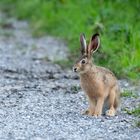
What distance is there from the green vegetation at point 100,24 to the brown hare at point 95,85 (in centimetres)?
180

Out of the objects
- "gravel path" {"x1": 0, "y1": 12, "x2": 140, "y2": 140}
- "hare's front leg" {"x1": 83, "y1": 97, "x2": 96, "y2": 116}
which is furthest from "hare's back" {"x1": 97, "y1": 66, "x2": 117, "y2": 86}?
"gravel path" {"x1": 0, "y1": 12, "x2": 140, "y2": 140}

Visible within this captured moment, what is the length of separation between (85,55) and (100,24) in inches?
154

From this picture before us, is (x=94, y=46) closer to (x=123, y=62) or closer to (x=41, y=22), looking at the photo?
(x=123, y=62)

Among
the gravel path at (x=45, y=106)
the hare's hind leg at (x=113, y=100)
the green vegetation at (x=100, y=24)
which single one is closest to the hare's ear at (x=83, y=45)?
the hare's hind leg at (x=113, y=100)

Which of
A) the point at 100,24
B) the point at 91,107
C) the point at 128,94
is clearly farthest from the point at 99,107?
the point at 100,24

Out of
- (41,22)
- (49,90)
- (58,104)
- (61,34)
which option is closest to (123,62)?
(49,90)

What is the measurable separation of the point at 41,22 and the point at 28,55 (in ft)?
8.84

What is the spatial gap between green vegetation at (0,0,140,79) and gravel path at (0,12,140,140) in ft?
1.84

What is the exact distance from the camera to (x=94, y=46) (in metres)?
7.89

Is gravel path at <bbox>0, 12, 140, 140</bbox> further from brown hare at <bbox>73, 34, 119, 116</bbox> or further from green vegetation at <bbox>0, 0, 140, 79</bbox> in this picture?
green vegetation at <bbox>0, 0, 140, 79</bbox>

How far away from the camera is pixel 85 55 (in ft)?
25.4

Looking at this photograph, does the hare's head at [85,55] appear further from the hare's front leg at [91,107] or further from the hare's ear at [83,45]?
the hare's front leg at [91,107]

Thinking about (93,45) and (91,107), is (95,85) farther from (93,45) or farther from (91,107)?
(93,45)

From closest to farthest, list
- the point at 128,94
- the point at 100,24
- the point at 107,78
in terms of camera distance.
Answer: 1. the point at 107,78
2. the point at 128,94
3. the point at 100,24
